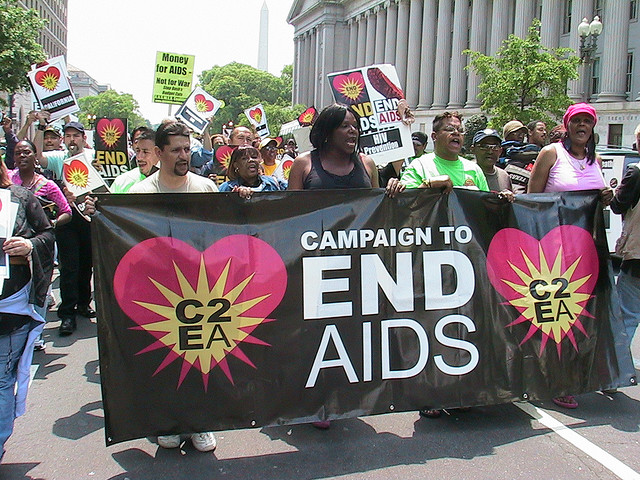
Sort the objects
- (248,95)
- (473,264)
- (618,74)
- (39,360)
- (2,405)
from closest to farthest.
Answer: (2,405) < (473,264) < (39,360) < (618,74) < (248,95)

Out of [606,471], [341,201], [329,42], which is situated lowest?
[606,471]

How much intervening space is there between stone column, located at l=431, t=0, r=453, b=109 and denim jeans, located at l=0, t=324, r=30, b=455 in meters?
56.2

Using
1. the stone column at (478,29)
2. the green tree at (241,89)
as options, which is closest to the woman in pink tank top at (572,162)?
the stone column at (478,29)

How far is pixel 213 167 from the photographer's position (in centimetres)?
998

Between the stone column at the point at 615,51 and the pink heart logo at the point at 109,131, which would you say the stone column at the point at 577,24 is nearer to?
the stone column at the point at 615,51

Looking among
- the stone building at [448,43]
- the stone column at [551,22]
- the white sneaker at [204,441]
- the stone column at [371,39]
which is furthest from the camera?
the stone column at [371,39]

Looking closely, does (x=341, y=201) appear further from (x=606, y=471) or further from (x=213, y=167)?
(x=213, y=167)

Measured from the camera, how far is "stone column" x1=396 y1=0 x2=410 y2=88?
6309 centimetres

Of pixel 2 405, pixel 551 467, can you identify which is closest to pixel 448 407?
pixel 551 467

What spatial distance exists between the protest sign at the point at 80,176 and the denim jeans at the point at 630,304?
14.3ft

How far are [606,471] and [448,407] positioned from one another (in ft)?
3.18

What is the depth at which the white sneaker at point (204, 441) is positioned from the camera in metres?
4.11

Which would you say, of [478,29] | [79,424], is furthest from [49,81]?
[478,29]

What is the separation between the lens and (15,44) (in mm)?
30016
